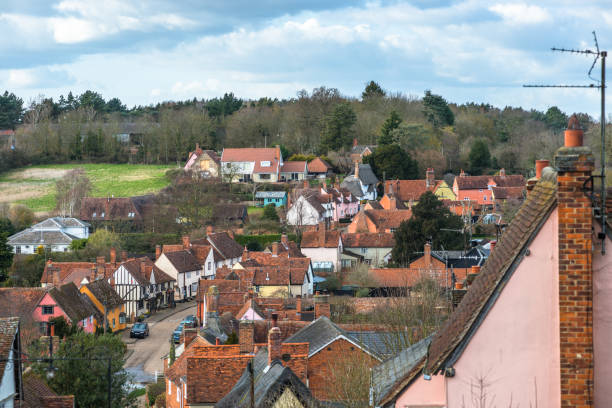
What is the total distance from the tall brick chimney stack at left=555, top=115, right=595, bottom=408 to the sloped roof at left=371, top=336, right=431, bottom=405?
3702mm

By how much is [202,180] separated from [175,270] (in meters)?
20.6

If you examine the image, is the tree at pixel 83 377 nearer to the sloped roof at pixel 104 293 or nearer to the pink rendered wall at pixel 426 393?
the pink rendered wall at pixel 426 393

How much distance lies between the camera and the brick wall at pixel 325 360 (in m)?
20.7

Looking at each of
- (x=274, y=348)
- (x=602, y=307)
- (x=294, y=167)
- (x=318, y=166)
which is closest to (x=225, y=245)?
(x=294, y=167)

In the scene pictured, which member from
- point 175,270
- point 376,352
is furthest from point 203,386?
point 175,270

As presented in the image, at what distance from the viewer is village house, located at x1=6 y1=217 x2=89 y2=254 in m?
71.3

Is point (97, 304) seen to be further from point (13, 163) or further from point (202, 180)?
point (13, 163)

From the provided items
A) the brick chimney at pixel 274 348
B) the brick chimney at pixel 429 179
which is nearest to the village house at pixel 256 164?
the brick chimney at pixel 429 179

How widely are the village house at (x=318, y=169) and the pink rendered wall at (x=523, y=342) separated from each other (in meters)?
88.7

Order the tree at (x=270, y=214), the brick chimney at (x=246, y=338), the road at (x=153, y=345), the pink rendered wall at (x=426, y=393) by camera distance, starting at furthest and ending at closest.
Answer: the tree at (x=270, y=214) → the road at (x=153, y=345) → the brick chimney at (x=246, y=338) → the pink rendered wall at (x=426, y=393)

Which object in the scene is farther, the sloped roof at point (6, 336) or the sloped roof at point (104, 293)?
the sloped roof at point (104, 293)

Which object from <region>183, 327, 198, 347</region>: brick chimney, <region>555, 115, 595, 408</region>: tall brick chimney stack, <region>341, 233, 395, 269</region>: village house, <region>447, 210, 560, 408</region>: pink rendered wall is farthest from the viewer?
<region>341, 233, 395, 269</region>: village house

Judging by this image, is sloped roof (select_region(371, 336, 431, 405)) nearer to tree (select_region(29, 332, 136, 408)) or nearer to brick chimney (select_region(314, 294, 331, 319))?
tree (select_region(29, 332, 136, 408))

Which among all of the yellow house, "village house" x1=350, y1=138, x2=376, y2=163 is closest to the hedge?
the yellow house
